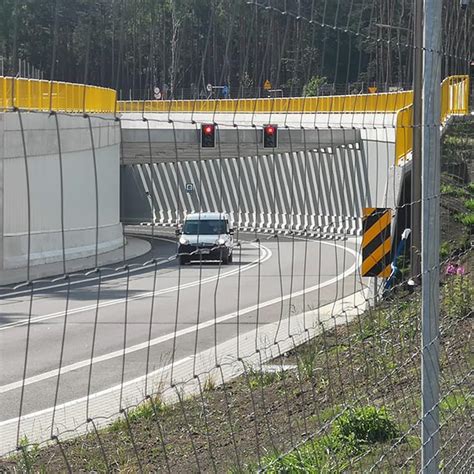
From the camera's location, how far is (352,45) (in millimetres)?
10969

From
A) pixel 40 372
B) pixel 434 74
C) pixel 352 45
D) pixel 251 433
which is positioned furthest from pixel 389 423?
pixel 40 372

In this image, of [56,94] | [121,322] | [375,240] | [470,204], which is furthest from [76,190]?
[470,204]

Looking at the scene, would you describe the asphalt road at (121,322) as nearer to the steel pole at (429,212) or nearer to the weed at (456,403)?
the weed at (456,403)

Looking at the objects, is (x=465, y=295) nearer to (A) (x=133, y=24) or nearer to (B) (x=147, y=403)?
(B) (x=147, y=403)

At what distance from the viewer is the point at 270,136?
10766mm

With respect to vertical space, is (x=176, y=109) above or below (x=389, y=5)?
below

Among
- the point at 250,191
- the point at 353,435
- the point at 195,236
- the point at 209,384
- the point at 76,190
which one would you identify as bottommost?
the point at 209,384

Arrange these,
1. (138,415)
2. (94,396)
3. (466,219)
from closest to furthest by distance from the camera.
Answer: (138,415) < (94,396) < (466,219)

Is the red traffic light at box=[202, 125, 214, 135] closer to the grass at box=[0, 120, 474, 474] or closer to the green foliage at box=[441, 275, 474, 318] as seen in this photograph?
the grass at box=[0, 120, 474, 474]

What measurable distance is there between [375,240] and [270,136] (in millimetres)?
2743

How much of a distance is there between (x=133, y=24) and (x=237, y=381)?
584 centimetres

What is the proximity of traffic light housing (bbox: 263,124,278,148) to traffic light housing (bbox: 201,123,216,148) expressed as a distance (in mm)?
952

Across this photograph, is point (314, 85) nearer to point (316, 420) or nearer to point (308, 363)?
point (308, 363)

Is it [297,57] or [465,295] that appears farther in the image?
[465,295]
